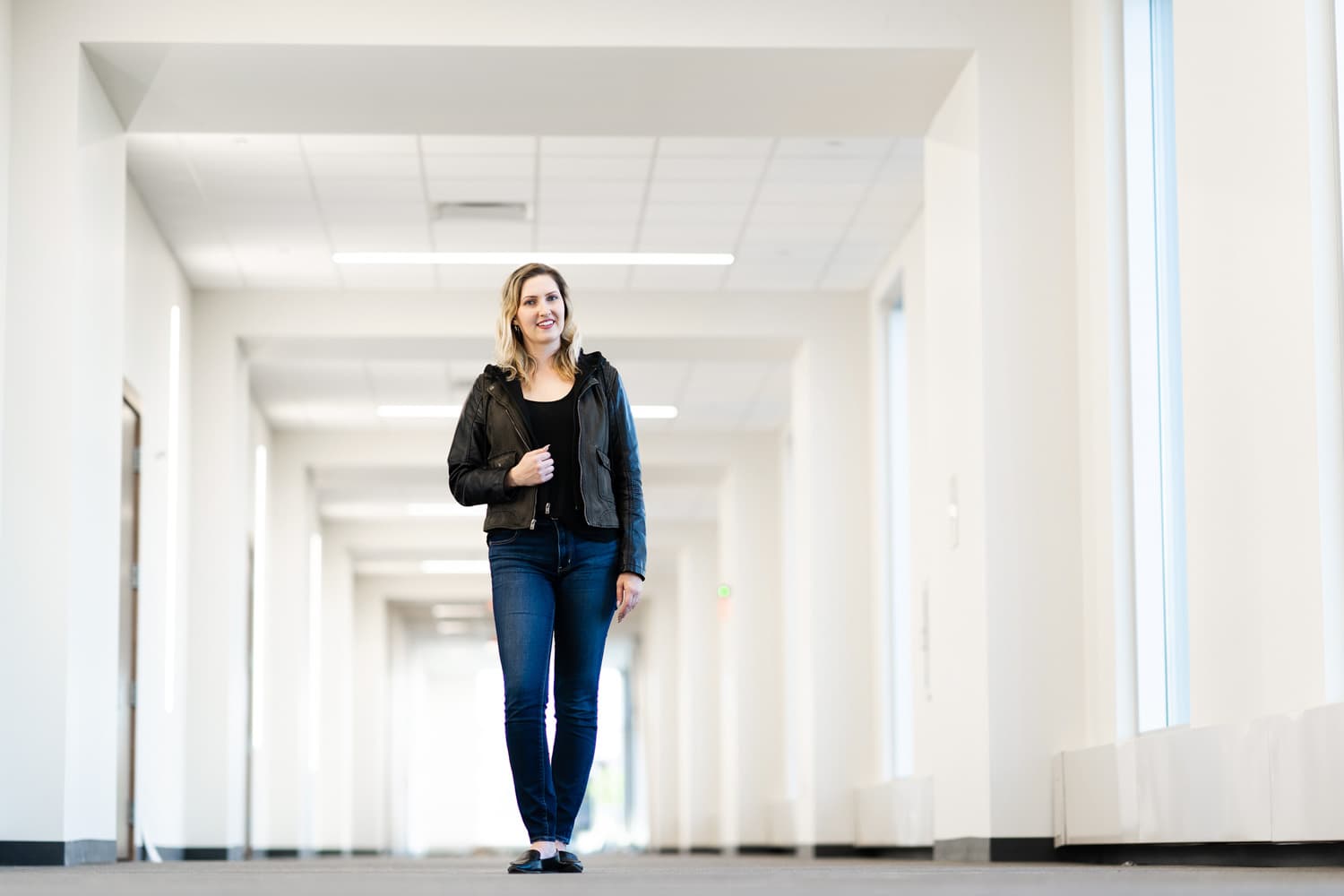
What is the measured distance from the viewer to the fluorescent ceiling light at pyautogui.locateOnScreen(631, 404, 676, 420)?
13.7 meters

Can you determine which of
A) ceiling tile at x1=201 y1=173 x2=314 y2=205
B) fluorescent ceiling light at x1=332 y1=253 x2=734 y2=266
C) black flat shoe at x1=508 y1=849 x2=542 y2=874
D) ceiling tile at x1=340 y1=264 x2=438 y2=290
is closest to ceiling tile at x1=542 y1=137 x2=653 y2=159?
ceiling tile at x1=201 y1=173 x2=314 y2=205

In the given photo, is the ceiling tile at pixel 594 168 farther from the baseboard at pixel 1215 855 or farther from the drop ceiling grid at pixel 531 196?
the baseboard at pixel 1215 855

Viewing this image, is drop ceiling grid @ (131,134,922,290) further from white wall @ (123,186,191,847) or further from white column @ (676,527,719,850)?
white column @ (676,527,719,850)

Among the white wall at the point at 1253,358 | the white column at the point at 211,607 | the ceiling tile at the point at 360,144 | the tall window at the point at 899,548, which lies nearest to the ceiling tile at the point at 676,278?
the tall window at the point at 899,548

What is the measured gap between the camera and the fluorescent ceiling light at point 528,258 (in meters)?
10.0

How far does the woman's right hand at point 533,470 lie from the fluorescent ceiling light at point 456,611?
2005 centimetres

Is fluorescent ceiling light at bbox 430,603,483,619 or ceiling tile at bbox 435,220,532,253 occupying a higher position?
ceiling tile at bbox 435,220,532,253

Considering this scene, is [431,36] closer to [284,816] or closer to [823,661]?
[823,661]

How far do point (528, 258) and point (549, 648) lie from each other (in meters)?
6.35

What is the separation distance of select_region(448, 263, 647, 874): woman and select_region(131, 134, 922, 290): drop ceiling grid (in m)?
4.17

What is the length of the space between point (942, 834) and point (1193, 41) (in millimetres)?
3036

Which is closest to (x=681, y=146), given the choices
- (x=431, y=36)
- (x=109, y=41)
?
(x=431, y=36)

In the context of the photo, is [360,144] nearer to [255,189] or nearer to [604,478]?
[255,189]

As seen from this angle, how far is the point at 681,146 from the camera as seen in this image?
8.24 meters
